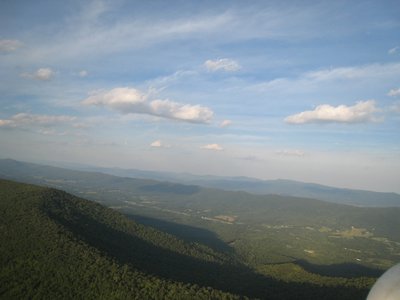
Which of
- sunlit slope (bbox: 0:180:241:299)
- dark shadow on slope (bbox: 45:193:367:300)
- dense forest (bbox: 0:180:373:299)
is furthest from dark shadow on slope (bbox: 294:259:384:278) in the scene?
dark shadow on slope (bbox: 45:193:367:300)

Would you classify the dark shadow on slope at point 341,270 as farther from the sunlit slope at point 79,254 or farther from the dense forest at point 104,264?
the sunlit slope at point 79,254

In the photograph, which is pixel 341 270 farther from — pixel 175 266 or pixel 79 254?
pixel 79 254

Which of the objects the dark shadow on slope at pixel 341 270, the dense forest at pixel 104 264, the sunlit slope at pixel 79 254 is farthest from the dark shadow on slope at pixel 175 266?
the dark shadow on slope at pixel 341 270

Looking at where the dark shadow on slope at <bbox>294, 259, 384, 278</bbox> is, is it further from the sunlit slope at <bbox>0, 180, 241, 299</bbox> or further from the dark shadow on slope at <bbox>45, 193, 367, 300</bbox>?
the dark shadow on slope at <bbox>45, 193, 367, 300</bbox>

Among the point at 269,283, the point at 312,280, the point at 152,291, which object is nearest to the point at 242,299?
the point at 152,291

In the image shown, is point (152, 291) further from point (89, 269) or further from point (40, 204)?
point (40, 204)

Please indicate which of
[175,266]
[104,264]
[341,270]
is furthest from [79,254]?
[341,270]
